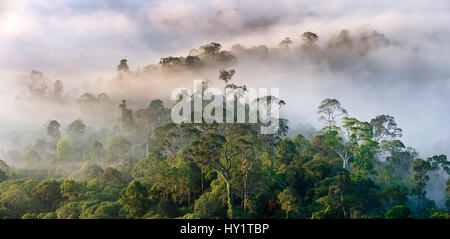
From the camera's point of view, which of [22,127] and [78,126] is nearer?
[78,126]

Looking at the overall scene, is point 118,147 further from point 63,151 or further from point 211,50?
point 211,50

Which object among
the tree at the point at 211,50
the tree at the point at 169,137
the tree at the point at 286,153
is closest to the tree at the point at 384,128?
the tree at the point at 286,153

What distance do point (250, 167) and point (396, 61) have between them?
200ft

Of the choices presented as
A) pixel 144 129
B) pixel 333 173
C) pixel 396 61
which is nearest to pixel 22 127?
pixel 144 129

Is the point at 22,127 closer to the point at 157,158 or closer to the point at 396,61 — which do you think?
the point at 157,158

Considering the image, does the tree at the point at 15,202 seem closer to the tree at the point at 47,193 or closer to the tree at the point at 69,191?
the tree at the point at 47,193

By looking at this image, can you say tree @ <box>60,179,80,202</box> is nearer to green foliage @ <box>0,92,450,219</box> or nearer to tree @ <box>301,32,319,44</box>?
green foliage @ <box>0,92,450,219</box>

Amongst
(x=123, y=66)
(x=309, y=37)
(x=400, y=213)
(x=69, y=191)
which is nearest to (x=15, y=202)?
(x=69, y=191)

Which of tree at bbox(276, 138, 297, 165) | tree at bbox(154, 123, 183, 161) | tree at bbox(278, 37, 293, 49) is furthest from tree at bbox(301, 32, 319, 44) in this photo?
tree at bbox(276, 138, 297, 165)

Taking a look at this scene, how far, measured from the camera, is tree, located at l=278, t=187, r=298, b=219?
20.6 meters

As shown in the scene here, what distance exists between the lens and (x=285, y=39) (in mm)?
74062

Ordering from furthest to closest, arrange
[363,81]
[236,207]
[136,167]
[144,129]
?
[363,81] → [144,129] → [136,167] → [236,207]

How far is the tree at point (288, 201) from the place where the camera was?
20562 mm

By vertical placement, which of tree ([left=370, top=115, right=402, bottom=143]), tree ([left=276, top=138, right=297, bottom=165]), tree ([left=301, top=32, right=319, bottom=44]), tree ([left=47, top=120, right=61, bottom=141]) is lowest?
tree ([left=276, top=138, right=297, bottom=165])
